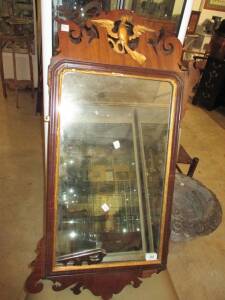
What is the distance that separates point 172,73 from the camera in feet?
2.61

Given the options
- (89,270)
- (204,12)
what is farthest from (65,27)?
(204,12)

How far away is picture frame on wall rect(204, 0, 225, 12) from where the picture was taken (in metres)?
3.48

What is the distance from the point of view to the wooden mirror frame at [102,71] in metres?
0.71

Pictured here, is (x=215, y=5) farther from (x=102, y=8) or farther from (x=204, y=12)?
(x=102, y=8)

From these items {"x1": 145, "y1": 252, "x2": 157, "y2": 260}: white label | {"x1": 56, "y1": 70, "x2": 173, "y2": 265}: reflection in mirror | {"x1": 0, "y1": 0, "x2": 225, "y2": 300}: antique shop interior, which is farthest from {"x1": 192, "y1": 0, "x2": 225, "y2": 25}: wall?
{"x1": 145, "y1": 252, "x2": 157, "y2": 260}: white label

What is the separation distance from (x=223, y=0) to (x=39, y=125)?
128 inches

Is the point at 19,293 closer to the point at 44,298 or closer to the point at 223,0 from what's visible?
the point at 44,298

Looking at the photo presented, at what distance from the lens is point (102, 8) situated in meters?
1.20

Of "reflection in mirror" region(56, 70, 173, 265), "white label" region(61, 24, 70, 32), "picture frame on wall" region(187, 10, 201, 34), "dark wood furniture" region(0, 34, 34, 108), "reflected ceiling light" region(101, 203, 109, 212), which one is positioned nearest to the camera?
"white label" region(61, 24, 70, 32)

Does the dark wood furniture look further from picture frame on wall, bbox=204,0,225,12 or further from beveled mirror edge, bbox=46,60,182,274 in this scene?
picture frame on wall, bbox=204,0,225,12

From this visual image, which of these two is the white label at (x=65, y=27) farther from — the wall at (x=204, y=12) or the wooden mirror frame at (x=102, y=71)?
the wall at (x=204, y=12)

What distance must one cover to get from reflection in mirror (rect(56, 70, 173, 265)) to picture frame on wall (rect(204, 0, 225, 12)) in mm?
3424

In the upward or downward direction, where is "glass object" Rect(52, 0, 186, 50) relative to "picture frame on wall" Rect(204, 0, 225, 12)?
downward

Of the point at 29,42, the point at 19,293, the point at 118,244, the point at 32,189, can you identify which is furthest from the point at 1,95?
the point at 118,244
